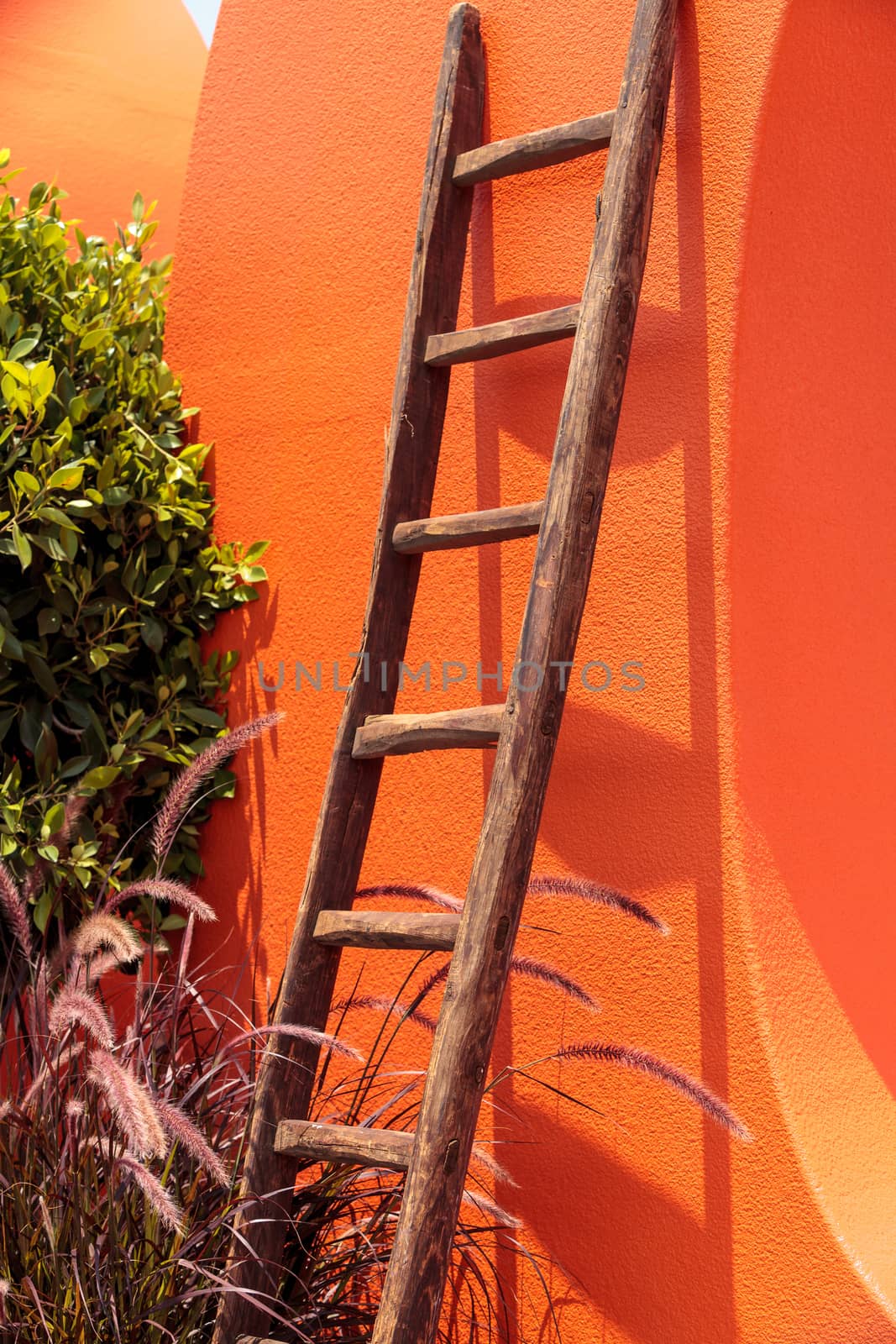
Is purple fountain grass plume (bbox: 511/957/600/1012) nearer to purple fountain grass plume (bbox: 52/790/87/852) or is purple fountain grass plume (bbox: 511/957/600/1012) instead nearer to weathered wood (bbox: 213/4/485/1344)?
weathered wood (bbox: 213/4/485/1344)

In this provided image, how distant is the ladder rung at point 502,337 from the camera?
74.0 inches

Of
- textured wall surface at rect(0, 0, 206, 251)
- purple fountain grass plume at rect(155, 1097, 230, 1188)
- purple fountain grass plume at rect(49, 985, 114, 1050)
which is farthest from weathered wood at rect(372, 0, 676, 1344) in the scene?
textured wall surface at rect(0, 0, 206, 251)

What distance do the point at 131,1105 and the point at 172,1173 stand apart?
37cm

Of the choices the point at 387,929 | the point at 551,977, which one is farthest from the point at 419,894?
the point at 551,977

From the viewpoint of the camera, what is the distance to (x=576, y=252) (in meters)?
2.07

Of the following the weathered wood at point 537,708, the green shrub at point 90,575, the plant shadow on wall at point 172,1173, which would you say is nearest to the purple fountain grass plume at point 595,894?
the plant shadow on wall at point 172,1173

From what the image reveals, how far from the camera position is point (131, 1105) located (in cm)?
147

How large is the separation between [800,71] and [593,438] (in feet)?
2.20

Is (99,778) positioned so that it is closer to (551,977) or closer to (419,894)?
(419,894)

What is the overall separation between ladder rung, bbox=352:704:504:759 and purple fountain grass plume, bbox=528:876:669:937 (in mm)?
207

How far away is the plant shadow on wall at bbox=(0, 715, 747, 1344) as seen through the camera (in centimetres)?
160

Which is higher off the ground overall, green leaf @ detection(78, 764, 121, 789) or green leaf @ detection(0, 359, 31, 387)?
green leaf @ detection(0, 359, 31, 387)

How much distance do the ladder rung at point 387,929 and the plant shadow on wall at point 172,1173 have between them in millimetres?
75

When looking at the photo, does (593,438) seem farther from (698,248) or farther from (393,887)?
(393,887)
